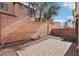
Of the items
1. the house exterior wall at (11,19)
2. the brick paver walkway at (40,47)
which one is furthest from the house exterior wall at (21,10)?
the brick paver walkway at (40,47)

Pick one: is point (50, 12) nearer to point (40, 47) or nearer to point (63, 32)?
point (63, 32)

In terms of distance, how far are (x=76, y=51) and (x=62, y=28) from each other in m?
0.40

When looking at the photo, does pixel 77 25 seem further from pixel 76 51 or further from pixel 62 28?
pixel 76 51

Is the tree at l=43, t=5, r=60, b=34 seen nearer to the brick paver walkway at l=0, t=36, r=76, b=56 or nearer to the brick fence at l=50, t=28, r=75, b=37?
the brick fence at l=50, t=28, r=75, b=37

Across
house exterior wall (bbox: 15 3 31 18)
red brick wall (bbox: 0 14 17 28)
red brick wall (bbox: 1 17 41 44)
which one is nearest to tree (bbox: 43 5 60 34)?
red brick wall (bbox: 1 17 41 44)

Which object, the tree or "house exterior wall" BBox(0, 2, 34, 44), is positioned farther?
the tree

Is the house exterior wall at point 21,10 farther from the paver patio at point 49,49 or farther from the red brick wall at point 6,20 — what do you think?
the paver patio at point 49,49

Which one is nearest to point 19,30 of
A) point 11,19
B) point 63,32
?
point 11,19

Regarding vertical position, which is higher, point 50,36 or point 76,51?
point 50,36

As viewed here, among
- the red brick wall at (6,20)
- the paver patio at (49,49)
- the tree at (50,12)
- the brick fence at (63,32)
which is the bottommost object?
the paver patio at (49,49)

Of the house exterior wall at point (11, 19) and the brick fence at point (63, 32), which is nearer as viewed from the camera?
the house exterior wall at point (11, 19)

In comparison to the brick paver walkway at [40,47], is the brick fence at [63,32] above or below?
above

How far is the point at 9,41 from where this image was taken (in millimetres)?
2064

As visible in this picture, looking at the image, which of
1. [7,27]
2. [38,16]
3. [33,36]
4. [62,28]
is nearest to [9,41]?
[7,27]
